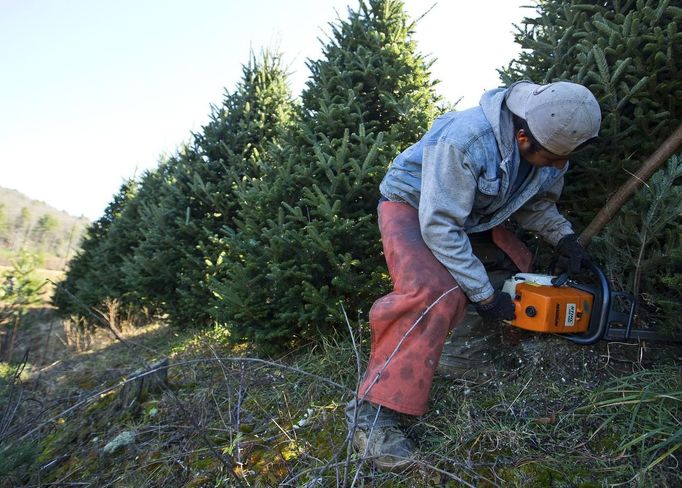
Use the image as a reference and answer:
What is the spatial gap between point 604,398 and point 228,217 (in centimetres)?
461

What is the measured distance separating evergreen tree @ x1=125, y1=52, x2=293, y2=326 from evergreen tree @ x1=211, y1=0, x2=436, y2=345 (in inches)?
66.2

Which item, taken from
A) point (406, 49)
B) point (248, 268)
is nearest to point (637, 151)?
point (406, 49)

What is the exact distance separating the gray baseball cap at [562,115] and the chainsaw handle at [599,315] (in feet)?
2.42

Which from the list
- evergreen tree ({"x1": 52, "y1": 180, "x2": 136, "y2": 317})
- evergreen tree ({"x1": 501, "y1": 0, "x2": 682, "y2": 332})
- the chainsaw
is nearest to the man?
the chainsaw

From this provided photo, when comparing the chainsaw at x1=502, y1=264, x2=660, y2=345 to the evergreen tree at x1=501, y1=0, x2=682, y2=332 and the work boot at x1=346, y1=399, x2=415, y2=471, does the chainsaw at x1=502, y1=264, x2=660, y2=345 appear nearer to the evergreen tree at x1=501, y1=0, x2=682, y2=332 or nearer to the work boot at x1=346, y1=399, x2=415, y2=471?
the evergreen tree at x1=501, y1=0, x2=682, y2=332

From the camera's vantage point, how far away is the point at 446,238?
2086mm

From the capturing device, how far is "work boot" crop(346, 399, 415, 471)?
6.60ft

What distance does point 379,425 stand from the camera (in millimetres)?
2115

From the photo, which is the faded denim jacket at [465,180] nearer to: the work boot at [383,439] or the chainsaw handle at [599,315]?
the chainsaw handle at [599,315]

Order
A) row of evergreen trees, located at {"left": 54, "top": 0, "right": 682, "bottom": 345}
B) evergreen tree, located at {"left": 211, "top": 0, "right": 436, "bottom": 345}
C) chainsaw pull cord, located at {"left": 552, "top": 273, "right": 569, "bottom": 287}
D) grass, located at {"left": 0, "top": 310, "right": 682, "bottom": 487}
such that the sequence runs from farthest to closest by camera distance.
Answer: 1. evergreen tree, located at {"left": 211, "top": 0, "right": 436, "bottom": 345}
2. row of evergreen trees, located at {"left": 54, "top": 0, "right": 682, "bottom": 345}
3. chainsaw pull cord, located at {"left": 552, "top": 273, "right": 569, "bottom": 287}
4. grass, located at {"left": 0, "top": 310, "right": 682, "bottom": 487}

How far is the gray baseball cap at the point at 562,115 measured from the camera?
6.42ft

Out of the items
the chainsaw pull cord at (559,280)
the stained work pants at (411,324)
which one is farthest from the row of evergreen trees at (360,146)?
the stained work pants at (411,324)

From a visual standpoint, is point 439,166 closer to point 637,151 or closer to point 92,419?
point 637,151

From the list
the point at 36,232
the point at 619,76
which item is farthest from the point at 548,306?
the point at 36,232
